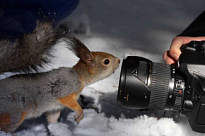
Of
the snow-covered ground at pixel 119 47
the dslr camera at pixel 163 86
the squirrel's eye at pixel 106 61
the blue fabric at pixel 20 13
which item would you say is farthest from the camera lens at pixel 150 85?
the blue fabric at pixel 20 13

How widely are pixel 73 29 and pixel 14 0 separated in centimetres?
56

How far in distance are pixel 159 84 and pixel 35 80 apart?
0.41m

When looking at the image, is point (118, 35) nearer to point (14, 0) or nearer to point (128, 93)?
point (14, 0)

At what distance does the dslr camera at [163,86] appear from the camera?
2.93 ft

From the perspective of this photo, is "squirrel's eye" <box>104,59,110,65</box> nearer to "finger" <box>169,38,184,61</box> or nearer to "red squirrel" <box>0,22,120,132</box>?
"red squirrel" <box>0,22,120,132</box>

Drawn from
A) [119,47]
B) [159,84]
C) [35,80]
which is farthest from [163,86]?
[119,47]

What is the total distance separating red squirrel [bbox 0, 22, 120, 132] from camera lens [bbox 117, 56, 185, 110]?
0.16 meters

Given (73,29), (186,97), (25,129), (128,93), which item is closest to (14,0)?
(73,29)

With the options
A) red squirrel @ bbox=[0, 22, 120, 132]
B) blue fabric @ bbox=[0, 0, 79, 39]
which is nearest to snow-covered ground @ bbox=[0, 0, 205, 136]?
red squirrel @ bbox=[0, 22, 120, 132]

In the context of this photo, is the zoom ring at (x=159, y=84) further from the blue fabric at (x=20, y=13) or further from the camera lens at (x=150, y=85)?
the blue fabric at (x=20, y=13)

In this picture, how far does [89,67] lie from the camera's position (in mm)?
1015

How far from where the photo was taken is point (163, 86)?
0.91m

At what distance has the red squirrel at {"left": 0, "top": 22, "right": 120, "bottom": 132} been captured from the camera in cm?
87

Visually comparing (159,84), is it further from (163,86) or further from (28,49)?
(28,49)
